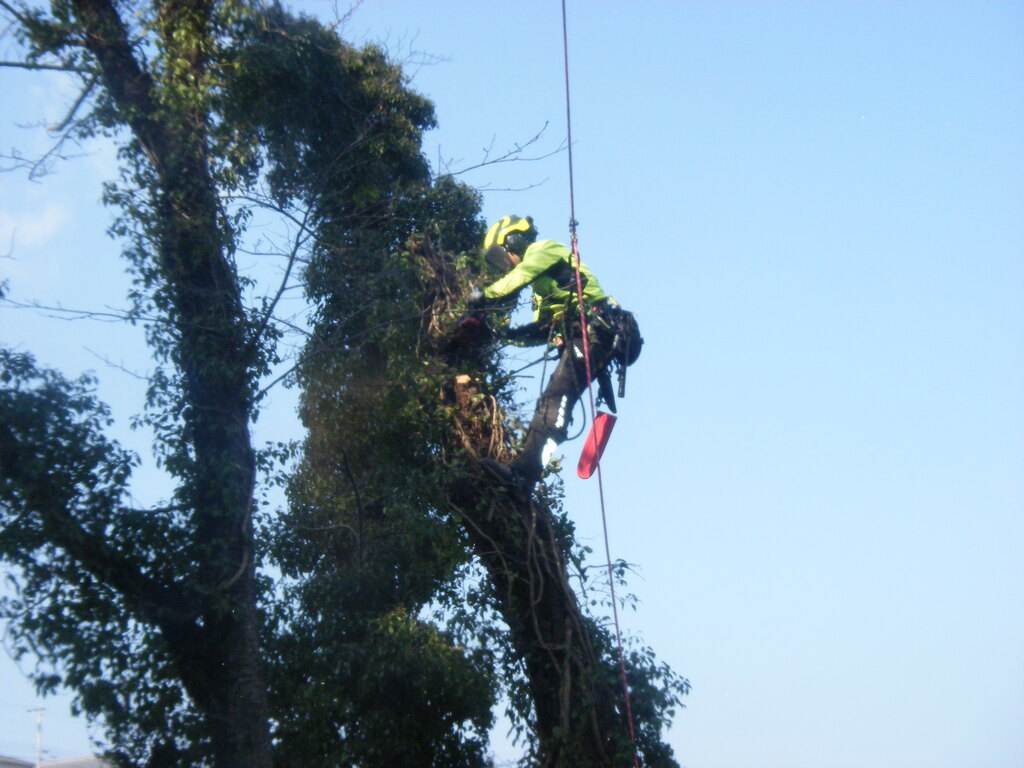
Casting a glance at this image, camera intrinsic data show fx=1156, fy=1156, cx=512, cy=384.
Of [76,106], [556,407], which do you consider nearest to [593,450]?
[556,407]

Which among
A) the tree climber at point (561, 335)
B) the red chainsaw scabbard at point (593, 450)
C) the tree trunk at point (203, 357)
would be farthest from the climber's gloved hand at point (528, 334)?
the tree trunk at point (203, 357)

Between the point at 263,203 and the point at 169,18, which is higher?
the point at 169,18

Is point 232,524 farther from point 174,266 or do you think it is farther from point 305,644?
point 174,266

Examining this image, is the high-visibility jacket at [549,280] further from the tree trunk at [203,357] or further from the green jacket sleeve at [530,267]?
the tree trunk at [203,357]

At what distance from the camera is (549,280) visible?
8.46 meters

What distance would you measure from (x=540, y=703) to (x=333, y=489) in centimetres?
235

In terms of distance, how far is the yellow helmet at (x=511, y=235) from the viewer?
29.2 feet

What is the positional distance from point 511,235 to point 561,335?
3.11 feet

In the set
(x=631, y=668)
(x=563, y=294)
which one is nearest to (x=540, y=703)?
(x=631, y=668)

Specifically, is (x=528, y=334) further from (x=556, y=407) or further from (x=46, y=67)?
(x=46, y=67)

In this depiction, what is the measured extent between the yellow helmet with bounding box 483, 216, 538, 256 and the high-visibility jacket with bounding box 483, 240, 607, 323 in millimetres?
344

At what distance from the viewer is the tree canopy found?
6898 millimetres

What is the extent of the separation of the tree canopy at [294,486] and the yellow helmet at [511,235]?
31 centimetres

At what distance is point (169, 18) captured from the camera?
8.73 m
